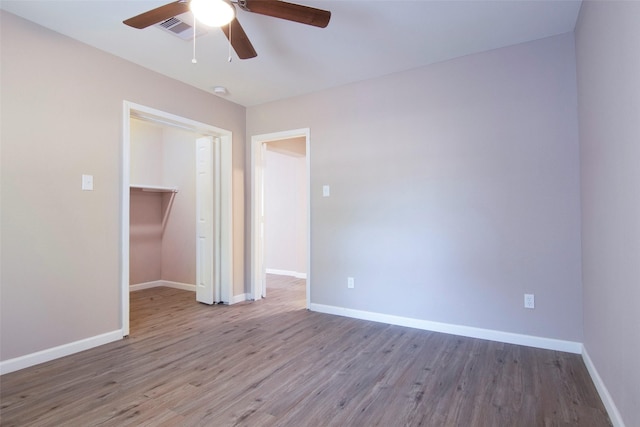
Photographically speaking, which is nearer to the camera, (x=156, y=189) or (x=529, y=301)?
(x=529, y=301)

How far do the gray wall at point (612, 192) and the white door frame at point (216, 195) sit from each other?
3.46 m

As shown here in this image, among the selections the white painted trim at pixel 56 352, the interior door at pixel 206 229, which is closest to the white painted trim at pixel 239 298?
the interior door at pixel 206 229

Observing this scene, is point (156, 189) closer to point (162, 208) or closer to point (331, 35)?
point (162, 208)

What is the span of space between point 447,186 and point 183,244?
3.79 metres

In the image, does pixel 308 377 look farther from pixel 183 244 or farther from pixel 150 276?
pixel 150 276

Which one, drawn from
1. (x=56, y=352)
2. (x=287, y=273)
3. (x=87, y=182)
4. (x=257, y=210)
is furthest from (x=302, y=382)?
(x=287, y=273)

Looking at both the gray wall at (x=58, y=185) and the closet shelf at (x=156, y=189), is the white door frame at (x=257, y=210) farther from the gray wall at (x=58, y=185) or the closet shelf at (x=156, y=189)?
the closet shelf at (x=156, y=189)

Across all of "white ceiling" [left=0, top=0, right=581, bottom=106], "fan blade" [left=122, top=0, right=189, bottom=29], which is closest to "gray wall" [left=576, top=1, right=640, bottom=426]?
"white ceiling" [left=0, top=0, right=581, bottom=106]

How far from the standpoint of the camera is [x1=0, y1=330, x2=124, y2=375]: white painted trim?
89.7 inches

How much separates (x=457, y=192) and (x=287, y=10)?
2068 mm

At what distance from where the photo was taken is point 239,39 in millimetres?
2082

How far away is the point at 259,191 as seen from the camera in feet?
14.3

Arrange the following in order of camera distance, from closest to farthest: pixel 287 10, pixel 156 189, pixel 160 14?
pixel 287 10 → pixel 160 14 → pixel 156 189

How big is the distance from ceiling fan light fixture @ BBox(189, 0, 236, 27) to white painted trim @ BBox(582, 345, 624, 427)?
2.87 meters
